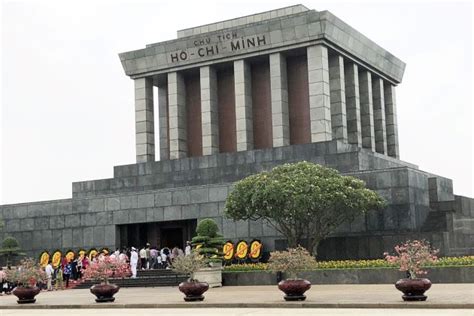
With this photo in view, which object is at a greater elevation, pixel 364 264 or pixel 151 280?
pixel 364 264

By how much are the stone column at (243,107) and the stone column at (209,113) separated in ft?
6.03

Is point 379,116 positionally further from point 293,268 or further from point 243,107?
point 293,268

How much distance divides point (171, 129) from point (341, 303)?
99.6 feet

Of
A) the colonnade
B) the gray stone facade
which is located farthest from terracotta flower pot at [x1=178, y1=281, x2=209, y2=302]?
the colonnade

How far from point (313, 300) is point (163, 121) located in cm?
3208

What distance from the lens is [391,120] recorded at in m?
55.4

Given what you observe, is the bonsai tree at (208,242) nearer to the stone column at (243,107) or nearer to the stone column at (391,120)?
the stone column at (243,107)

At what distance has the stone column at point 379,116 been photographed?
5262 cm

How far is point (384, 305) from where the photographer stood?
19.6m

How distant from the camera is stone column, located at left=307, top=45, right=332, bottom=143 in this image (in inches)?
1694

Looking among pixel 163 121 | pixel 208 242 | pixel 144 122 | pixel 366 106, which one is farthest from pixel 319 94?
pixel 208 242

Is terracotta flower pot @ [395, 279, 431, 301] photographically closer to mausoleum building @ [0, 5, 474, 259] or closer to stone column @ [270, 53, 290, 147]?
mausoleum building @ [0, 5, 474, 259]

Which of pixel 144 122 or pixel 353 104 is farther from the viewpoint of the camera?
pixel 144 122

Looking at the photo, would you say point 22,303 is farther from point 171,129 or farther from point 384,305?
point 171,129
